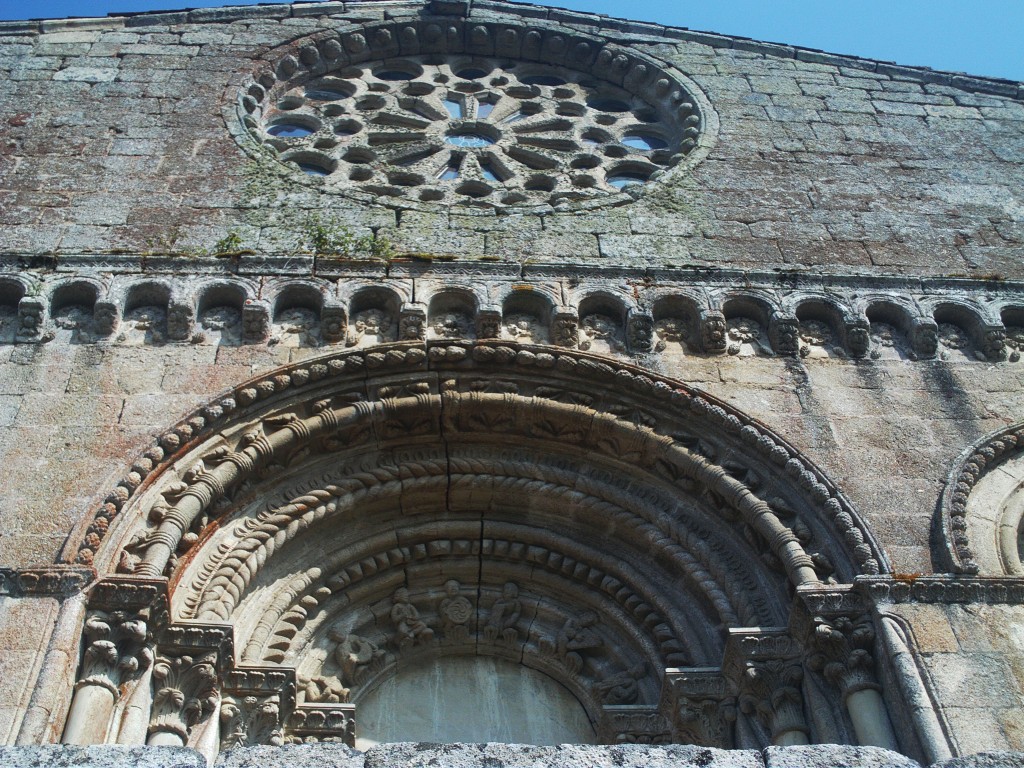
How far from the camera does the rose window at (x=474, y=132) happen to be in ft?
36.4

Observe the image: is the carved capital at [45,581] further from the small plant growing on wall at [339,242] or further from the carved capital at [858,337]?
the carved capital at [858,337]

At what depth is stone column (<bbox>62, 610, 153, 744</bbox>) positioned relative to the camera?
20.0 ft

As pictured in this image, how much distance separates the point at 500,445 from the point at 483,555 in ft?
2.36

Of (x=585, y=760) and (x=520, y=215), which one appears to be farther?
(x=520, y=215)

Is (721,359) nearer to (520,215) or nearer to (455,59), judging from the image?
(520,215)

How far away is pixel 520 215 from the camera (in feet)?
33.3

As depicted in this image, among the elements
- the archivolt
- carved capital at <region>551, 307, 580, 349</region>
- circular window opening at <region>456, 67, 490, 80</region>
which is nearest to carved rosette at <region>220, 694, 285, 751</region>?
the archivolt

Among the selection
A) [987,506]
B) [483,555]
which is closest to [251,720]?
[483,555]

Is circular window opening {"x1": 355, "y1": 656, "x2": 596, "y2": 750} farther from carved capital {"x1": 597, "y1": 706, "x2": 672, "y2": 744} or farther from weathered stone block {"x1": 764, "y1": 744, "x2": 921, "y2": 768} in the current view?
weathered stone block {"x1": 764, "y1": 744, "x2": 921, "y2": 768}

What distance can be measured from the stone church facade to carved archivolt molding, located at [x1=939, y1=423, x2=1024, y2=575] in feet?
0.09

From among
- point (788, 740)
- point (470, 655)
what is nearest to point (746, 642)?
point (788, 740)

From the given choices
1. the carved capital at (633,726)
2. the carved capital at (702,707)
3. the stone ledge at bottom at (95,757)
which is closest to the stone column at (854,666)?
the carved capital at (702,707)

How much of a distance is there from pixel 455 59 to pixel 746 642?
27.9 feet

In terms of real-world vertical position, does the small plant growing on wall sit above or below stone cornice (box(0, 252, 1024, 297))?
above
